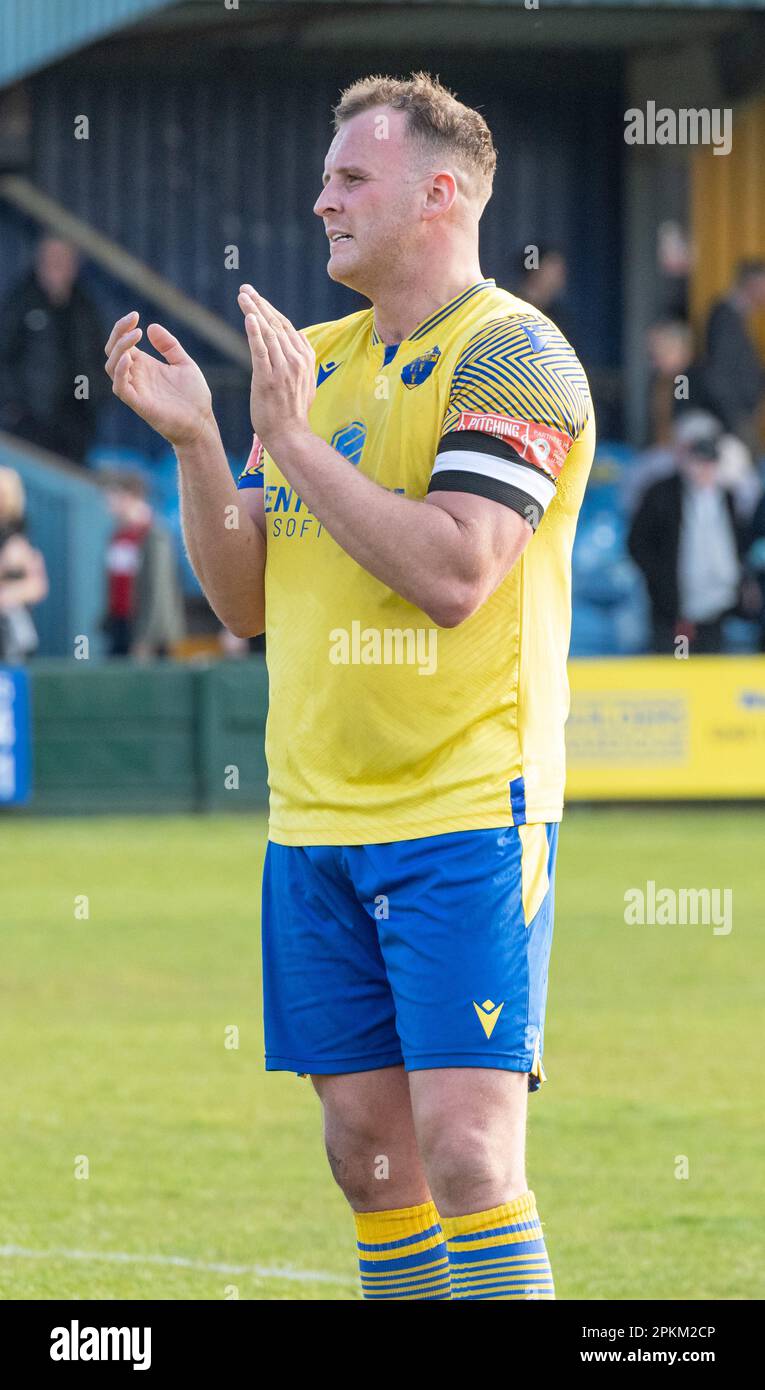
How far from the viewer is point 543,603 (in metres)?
3.85

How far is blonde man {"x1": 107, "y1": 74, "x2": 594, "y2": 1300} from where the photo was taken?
3.61 metres

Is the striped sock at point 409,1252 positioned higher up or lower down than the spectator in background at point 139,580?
lower down

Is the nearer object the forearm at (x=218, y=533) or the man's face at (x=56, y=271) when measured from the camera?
the forearm at (x=218, y=533)

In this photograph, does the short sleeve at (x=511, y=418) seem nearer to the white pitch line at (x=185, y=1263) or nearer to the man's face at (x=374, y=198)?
the man's face at (x=374, y=198)

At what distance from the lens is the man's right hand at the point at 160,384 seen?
3.87m

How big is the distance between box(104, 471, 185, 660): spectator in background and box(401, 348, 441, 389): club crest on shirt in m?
14.0

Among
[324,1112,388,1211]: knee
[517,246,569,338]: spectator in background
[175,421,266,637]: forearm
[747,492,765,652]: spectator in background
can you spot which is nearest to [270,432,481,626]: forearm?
[175,421,266,637]: forearm

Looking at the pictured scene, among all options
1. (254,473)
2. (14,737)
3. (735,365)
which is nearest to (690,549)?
(735,365)

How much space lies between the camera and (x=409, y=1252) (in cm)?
398

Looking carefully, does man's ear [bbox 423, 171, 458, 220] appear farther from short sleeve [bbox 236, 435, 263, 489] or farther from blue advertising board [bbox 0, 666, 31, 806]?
blue advertising board [bbox 0, 666, 31, 806]

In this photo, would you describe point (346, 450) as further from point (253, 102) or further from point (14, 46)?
point (253, 102)

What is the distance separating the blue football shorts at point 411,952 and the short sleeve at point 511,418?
591 millimetres

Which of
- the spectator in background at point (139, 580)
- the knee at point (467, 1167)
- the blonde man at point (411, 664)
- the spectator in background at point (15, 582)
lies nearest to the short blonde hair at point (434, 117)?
the blonde man at point (411, 664)

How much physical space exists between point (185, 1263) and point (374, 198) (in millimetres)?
2965
